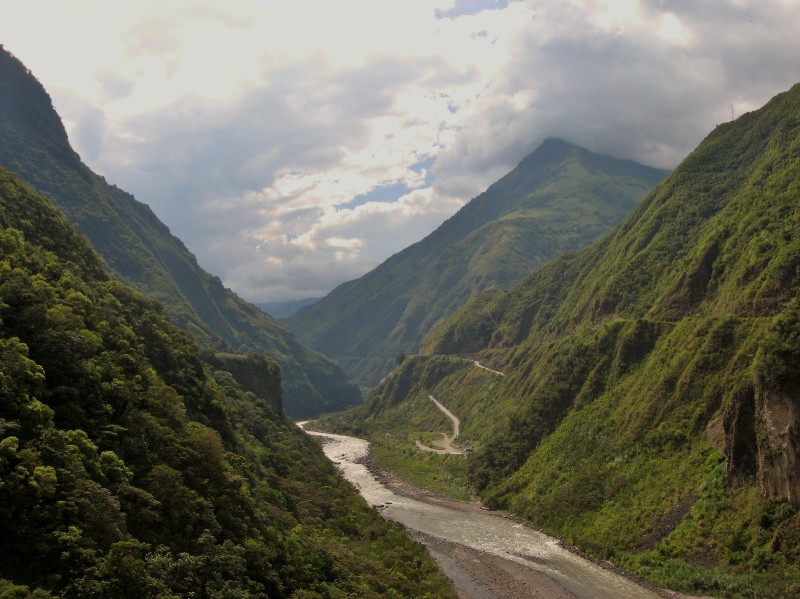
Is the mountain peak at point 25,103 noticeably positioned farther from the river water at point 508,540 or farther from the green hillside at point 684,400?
the river water at point 508,540

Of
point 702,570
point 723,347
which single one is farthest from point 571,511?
point 723,347

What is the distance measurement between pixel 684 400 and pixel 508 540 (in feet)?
82.6

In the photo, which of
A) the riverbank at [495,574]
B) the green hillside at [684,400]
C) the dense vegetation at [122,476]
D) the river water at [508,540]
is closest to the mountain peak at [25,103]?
the dense vegetation at [122,476]

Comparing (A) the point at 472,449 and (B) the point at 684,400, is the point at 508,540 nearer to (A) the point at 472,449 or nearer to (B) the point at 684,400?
(B) the point at 684,400

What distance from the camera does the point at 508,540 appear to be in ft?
217

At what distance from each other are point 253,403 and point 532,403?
152 ft

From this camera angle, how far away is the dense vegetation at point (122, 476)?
2656 centimetres

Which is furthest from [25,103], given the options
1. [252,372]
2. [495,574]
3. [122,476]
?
[495,574]

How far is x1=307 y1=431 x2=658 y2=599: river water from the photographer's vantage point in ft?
169

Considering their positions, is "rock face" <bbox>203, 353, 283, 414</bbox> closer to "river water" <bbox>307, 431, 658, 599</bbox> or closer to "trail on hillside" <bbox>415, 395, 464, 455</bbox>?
"river water" <bbox>307, 431, 658, 599</bbox>

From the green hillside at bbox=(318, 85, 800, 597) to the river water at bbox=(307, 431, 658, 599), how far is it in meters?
2.58

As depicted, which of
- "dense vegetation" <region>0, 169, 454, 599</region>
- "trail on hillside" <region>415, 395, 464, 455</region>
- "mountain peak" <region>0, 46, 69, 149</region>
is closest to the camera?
"dense vegetation" <region>0, 169, 454, 599</region>

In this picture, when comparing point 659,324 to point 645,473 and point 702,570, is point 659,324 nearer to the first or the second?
point 645,473

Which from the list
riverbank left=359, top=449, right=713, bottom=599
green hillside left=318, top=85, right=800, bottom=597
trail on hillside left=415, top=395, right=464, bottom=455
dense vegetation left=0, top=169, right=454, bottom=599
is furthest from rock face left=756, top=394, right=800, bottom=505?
trail on hillside left=415, top=395, right=464, bottom=455
